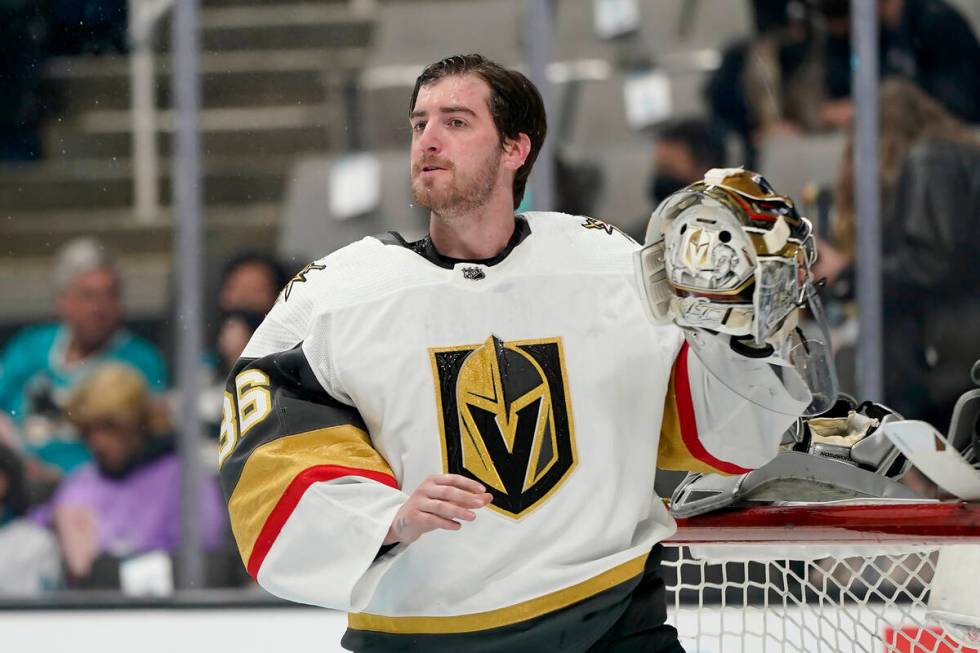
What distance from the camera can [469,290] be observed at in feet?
5.39

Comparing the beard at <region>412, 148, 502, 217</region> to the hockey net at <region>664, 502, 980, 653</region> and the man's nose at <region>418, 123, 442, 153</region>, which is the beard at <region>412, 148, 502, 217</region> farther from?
the hockey net at <region>664, 502, 980, 653</region>

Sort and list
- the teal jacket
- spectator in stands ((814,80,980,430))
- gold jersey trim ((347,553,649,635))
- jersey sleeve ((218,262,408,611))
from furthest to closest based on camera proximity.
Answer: the teal jacket → spectator in stands ((814,80,980,430)) → gold jersey trim ((347,553,649,635)) → jersey sleeve ((218,262,408,611))

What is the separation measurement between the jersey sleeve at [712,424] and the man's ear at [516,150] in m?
0.31

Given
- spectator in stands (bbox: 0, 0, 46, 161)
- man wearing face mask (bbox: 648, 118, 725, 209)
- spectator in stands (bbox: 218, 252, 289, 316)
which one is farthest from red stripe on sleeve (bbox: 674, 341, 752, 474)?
spectator in stands (bbox: 0, 0, 46, 161)

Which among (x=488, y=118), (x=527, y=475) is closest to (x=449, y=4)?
(x=488, y=118)

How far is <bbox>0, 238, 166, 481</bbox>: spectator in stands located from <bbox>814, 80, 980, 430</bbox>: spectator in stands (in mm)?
1780

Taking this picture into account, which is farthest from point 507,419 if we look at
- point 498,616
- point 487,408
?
point 498,616

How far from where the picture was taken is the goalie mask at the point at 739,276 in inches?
56.5

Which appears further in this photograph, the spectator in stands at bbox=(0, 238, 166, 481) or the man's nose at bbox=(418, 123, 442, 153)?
the spectator in stands at bbox=(0, 238, 166, 481)

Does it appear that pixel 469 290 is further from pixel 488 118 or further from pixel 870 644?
pixel 870 644

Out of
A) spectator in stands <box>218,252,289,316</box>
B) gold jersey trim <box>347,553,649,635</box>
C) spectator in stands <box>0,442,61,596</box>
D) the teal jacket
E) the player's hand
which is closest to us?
the player's hand

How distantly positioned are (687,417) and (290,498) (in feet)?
1.57

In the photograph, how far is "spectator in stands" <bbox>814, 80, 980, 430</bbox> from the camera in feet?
10.7

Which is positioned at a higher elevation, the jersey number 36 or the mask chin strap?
the mask chin strap
